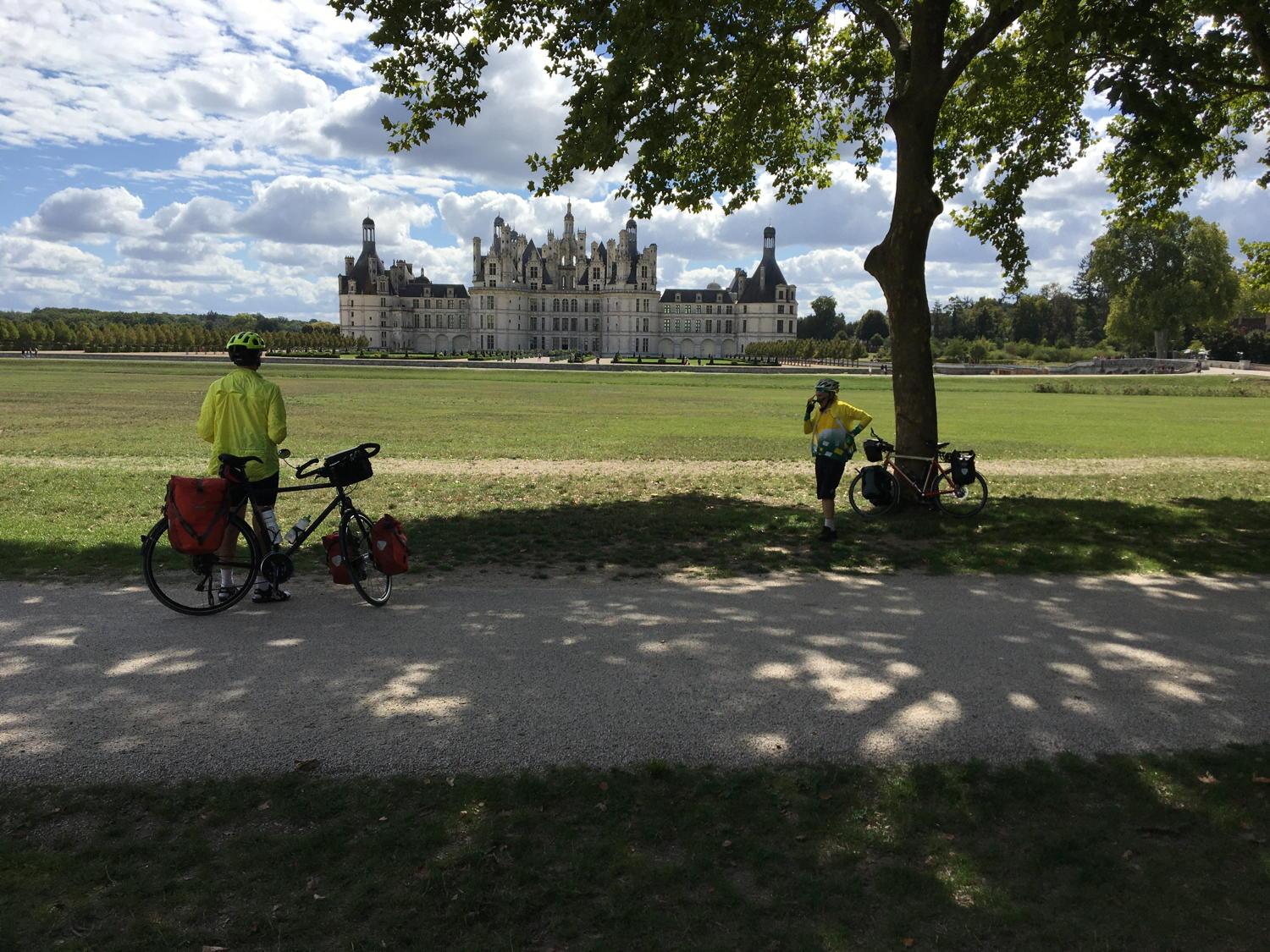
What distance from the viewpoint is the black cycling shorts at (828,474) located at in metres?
9.25

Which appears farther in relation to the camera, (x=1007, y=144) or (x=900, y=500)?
(x=1007, y=144)

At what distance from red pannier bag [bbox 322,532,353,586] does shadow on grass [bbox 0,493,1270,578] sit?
1384 millimetres

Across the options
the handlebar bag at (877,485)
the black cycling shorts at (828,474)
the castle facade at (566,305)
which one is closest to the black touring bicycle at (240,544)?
the black cycling shorts at (828,474)

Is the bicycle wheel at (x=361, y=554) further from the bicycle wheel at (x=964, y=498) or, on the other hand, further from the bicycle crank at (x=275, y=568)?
the bicycle wheel at (x=964, y=498)

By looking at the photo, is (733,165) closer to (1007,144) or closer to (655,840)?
(1007,144)

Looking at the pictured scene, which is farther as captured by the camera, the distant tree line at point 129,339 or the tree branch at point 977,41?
the distant tree line at point 129,339

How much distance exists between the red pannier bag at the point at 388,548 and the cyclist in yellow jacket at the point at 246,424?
0.76 metres

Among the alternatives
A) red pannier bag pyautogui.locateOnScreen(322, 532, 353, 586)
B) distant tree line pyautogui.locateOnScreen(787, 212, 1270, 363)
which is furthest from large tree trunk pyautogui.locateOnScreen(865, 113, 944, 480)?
distant tree line pyautogui.locateOnScreen(787, 212, 1270, 363)

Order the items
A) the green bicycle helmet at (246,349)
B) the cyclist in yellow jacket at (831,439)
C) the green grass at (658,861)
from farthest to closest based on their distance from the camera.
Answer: the cyclist in yellow jacket at (831,439) → the green bicycle helmet at (246,349) → the green grass at (658,861)

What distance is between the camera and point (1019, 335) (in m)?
124

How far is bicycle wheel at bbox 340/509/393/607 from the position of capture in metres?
6.45

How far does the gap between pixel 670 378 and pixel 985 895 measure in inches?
2171

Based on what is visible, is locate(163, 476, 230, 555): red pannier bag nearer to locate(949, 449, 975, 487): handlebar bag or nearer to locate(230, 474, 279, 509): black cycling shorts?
locate(230, 474, 279, 509): black cycling shorts

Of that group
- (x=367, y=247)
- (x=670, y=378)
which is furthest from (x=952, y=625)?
(x=367, y=247)
